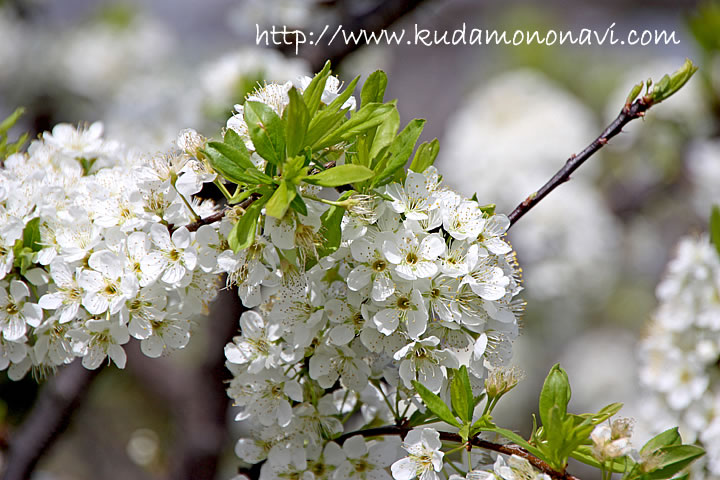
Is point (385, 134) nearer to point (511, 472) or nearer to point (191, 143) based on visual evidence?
point (191, 143)

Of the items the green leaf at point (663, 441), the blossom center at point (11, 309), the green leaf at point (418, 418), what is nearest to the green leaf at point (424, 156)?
the green leaf at point (418, 418)

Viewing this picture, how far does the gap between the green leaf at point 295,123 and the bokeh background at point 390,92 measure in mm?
1018

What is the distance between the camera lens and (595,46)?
241 inches

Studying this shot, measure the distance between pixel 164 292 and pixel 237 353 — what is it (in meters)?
0.13

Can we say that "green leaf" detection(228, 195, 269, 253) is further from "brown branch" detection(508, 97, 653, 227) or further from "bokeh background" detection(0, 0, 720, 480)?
"bokeh background" detection(0, 0, 720, 480)

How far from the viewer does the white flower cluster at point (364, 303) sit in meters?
0.81

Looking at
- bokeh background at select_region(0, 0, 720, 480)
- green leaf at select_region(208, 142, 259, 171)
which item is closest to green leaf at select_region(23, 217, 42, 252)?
green leaf at select_region(208, 142, 259, 171)

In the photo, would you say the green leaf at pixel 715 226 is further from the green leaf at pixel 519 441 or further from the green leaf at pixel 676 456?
the green leaf at pixel 519 441

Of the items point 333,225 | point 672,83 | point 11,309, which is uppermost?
point 672,83

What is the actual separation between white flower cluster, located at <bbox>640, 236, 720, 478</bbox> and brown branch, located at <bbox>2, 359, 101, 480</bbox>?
1324 millimetres

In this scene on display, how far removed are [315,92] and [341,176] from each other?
12 cm

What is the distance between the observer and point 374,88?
35.3 inches

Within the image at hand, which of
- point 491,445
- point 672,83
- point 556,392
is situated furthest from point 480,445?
point 672,83

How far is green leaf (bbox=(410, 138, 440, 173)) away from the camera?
90 cm
